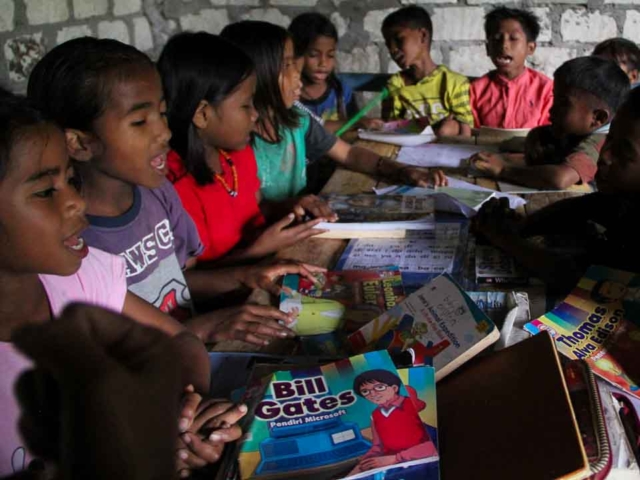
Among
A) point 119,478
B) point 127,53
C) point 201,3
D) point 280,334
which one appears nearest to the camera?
point 119,478

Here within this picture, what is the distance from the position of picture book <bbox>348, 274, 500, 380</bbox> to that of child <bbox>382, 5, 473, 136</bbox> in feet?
7.22

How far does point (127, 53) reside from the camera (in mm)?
1365

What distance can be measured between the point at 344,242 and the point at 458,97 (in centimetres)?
193

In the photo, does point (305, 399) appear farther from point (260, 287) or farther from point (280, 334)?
point (260, 287)

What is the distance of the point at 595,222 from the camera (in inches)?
66.8

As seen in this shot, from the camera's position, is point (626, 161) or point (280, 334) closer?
point (280, 334)

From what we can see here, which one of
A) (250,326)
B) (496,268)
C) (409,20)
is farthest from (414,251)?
(409,20)

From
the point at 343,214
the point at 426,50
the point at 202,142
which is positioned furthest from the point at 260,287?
the point at 426,50

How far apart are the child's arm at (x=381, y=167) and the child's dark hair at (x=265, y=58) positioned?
27 cm

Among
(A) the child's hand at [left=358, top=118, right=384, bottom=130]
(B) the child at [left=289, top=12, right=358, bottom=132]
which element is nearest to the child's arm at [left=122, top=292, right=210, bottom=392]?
(A) the child's hand at [left=358, top=118, right=384, bottom=130]

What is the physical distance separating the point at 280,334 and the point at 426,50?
271 cm

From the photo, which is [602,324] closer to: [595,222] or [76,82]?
[595,222]

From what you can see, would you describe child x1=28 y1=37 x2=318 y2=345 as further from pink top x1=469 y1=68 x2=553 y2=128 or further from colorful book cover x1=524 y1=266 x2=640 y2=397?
pink top x1=469 y1=68 x2=553 y2=128

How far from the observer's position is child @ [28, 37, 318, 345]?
1.30 m
